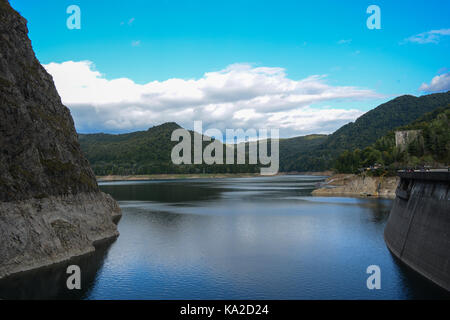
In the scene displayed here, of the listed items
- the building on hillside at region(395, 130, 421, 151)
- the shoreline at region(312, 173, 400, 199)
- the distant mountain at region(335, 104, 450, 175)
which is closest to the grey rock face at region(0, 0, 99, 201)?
the distant mountain at region(335, 104, 450, 175)

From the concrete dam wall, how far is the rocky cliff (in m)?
35.0

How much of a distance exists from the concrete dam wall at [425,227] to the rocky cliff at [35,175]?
34999 mm

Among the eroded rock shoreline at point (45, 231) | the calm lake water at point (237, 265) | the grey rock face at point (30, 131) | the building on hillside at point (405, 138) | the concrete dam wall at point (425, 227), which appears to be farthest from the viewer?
the building on hillside at point (405, 138)

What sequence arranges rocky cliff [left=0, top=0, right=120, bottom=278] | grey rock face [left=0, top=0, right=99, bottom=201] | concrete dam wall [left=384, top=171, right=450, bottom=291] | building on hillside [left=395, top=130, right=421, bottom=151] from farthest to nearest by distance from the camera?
building on hillside [left=395, top=130, right=421, bottom=151] < grey rock face [left=0, top=0, right=99, bottom=201] < rocky cliff [left=0, top=0, right=120, bottom=278] < concrete dam wall [left=384, top=171, right=450, bottom=291]

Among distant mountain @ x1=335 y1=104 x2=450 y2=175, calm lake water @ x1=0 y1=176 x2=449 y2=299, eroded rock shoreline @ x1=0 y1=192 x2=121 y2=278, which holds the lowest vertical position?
calm lake water @ x1=0 y1=176 x2=449 y2=299

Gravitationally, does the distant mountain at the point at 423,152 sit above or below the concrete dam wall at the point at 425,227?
above

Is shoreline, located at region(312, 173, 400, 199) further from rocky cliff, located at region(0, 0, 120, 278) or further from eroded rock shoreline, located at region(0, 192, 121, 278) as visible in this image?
eroded rock shoreline, located at region(0, 192, 121, 278)

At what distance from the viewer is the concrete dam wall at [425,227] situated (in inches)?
1012

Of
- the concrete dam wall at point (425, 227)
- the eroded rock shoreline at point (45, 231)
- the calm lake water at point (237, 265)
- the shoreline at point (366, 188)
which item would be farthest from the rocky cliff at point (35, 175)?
the shoreline at point (366, 188)

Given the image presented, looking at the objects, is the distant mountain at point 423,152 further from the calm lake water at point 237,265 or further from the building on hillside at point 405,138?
the calm lake water at point 237,265

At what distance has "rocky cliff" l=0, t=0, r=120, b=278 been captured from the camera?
34.0 m
